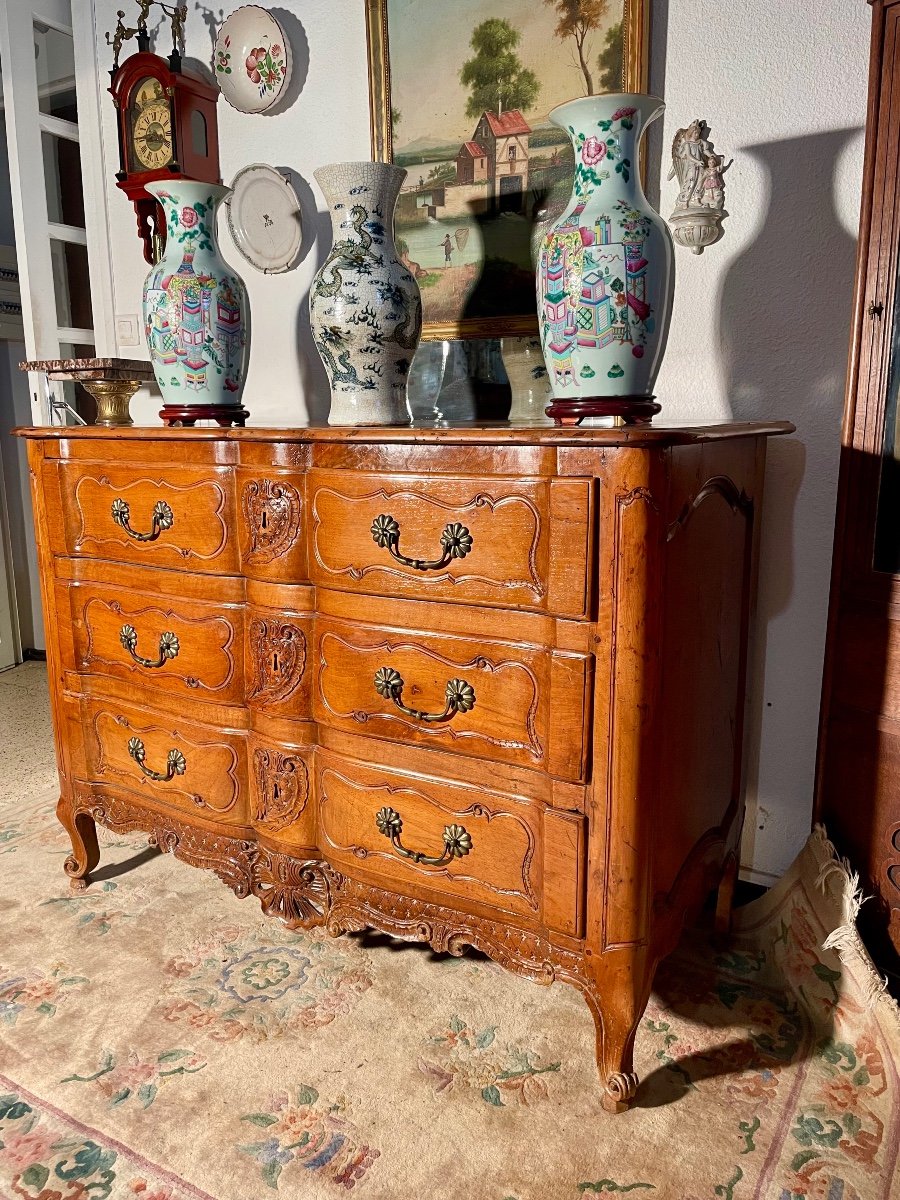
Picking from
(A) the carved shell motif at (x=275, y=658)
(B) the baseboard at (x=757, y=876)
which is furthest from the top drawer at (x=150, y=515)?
(B) the baseboard at (x=757, y=876)

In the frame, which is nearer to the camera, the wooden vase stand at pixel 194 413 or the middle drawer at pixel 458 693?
the middle drawer at pixel 458 693

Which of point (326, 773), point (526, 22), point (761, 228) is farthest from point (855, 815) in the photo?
point (526, 22)

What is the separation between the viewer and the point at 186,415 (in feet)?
6.36

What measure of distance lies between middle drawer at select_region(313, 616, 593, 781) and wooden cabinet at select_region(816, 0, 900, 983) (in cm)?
64

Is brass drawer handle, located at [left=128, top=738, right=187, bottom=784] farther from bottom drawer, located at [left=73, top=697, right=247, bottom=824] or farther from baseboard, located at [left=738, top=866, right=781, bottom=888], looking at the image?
baseboard, located at [left=738, top=866, right=781, bottom=888]

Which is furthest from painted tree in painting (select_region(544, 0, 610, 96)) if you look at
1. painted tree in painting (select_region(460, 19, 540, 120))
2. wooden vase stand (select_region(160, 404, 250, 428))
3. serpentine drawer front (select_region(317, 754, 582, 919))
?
serpentine drawer front (select_region(317, 754, 582, 919))

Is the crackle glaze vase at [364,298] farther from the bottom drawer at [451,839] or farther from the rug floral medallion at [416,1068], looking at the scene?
the rug floral medallion at [416,1068]

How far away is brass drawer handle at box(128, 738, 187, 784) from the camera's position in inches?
75.0

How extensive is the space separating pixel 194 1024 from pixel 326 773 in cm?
54

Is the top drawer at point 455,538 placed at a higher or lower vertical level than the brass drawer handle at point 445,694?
higher

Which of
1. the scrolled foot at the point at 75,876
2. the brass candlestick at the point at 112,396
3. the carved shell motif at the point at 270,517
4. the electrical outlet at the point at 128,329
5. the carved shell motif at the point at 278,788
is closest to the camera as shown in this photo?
the carved shell motif at the point at 270,517

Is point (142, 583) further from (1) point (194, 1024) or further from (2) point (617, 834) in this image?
(2) point (617, 834)

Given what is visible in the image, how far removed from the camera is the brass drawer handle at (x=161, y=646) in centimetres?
185

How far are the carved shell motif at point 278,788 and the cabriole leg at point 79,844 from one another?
0.63 m
